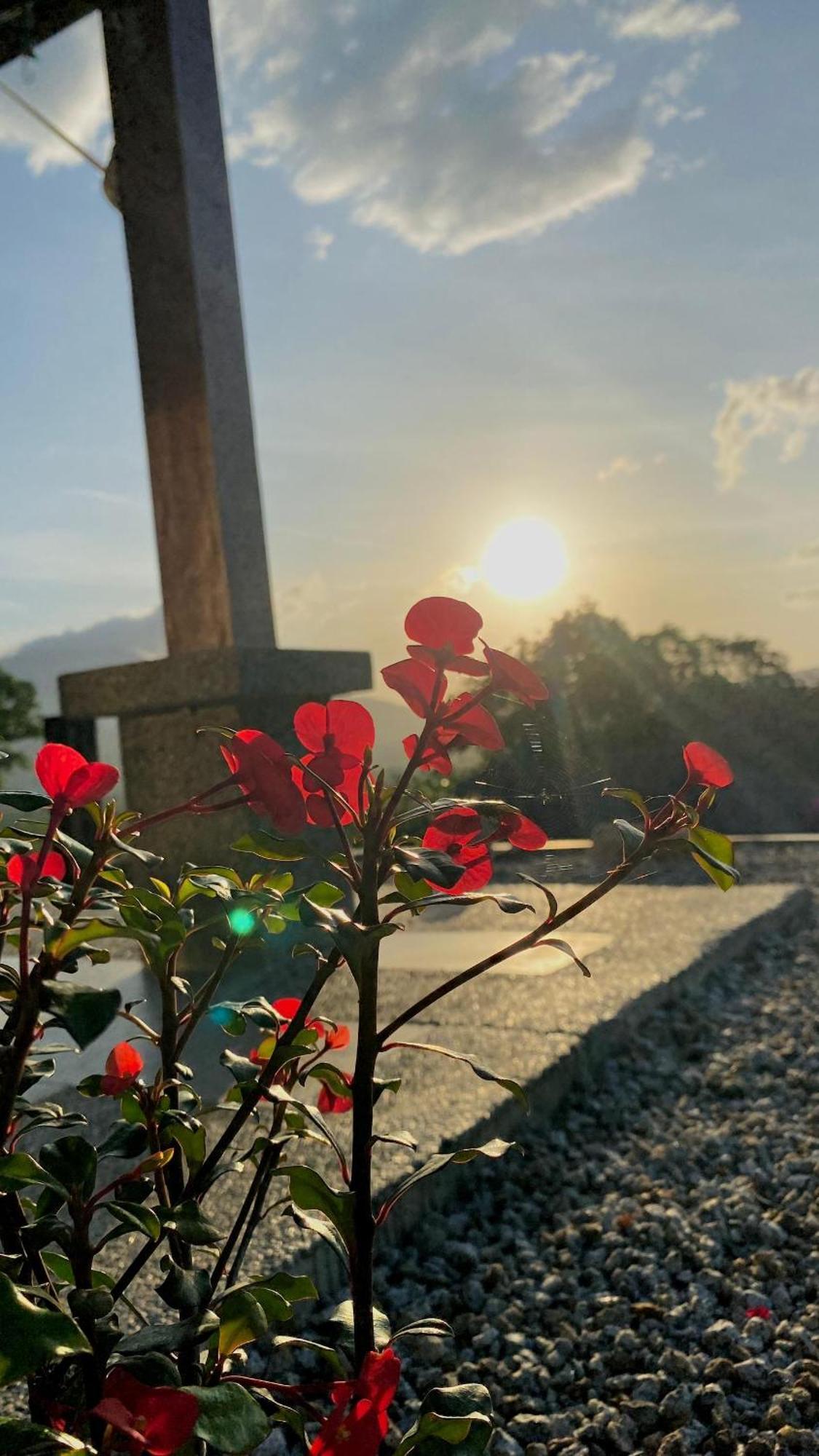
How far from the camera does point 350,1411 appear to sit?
74 cm

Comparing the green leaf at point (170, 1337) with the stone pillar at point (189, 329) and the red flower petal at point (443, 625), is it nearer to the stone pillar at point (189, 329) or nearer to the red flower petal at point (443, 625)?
the red flower petal at point (443, 625)

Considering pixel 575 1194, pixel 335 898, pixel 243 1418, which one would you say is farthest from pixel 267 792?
pixel 575 1194

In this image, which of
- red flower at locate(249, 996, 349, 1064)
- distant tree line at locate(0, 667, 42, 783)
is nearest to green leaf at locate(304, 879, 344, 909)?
red flower at locate(249, 996, 349, 1064)

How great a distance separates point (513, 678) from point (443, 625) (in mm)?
57

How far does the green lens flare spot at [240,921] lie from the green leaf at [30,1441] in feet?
1.00

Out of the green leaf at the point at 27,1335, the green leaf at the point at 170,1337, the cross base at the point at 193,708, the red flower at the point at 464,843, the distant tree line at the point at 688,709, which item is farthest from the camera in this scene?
the distant tree line at the point at 688,709

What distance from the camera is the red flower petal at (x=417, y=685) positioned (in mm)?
722

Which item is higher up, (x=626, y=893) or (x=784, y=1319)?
(x=626, y=893)

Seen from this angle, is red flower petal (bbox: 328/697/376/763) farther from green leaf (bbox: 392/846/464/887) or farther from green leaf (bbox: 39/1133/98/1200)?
green leaf (bbox: 39/1133/98/1200)

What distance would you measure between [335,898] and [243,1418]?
1.18 feet

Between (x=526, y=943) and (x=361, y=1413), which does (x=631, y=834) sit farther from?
(x=361, y=1413)

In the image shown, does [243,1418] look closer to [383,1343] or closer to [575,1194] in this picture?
[383,1343]

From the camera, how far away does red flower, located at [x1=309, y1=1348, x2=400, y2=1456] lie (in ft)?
2.26

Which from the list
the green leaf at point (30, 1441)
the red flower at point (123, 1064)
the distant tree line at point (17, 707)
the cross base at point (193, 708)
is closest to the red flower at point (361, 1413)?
the green leaf at point (30, 1441)
